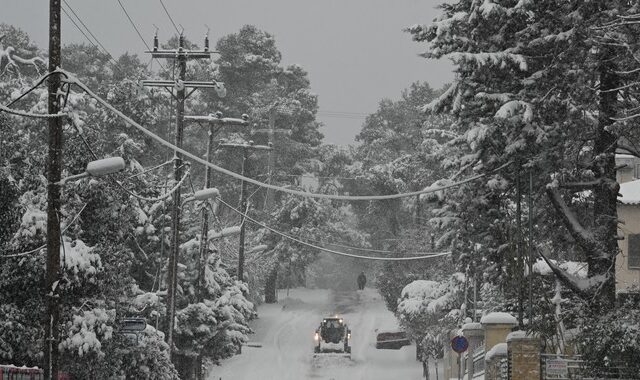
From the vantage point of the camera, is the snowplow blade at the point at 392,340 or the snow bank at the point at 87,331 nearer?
the snow bank at the point at 87,331

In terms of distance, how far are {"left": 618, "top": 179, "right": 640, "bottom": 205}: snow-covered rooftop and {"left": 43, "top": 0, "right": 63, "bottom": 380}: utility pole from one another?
2838cm

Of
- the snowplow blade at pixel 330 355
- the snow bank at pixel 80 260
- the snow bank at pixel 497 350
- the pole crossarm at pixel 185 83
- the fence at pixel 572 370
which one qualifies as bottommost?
the snowplow blade at pixel 330 355

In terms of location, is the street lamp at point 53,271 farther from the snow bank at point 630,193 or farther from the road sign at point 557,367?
the snow bank at point 630,193

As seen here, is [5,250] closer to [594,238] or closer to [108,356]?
[108,356]

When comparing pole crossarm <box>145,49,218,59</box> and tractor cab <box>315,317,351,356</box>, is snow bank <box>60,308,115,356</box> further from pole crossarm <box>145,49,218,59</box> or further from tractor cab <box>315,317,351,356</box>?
tractor cab <box>315,317,351,356</box>

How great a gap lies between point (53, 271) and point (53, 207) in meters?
1.05

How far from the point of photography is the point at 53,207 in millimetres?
18875

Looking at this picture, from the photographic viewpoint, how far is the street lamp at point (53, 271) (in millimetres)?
18531

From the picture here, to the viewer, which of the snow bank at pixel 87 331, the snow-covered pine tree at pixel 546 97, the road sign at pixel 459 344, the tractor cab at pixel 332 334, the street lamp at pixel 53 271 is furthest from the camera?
the tractor cab at pixel 332 334

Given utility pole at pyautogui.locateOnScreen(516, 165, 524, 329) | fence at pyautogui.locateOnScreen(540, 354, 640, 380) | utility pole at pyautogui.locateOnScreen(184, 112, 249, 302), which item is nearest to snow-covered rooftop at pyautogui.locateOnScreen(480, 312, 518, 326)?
utility pole at pyautogui.locateOnScreen(516, 165, 524, 329)

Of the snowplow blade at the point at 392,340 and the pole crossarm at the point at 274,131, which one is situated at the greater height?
the pole crossarm at the point at 274,131

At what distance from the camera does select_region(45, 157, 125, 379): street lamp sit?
18531 millimetres

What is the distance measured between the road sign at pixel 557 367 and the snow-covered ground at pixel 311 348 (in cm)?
2864

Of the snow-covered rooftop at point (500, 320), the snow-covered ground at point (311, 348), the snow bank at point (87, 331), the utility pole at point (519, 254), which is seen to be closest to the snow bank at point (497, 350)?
the utility pole at point (519, 254)
